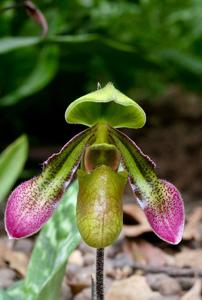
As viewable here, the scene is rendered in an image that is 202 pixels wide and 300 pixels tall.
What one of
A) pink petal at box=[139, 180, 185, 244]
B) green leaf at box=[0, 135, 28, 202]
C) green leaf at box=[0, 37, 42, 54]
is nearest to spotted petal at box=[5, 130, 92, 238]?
pink petal at box=[139, 180, 185, 244]

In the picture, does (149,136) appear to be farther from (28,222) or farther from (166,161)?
(28,222)

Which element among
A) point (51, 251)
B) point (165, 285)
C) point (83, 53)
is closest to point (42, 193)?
point (51, 251)

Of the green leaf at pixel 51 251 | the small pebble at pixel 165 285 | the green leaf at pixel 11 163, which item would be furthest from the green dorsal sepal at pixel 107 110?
the green leaf at pixel 11 163

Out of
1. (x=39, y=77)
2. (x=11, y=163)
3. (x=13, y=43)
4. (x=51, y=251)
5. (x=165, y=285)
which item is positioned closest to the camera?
(x=51, y=251)

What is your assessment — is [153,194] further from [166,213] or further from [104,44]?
[104,44]

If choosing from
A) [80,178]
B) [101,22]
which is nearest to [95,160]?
[80,178]

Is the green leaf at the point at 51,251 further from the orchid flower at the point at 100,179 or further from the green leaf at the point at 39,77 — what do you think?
the green leaf at the point at 39,77

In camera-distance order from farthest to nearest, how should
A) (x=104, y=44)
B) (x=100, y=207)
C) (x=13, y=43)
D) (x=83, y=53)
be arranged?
(x=83, y=53)
(x=104, y=44)
(x=13, y=43)
(x=100, y=207)

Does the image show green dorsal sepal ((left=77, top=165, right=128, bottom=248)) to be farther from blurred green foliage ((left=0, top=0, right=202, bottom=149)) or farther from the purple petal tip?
blurred green foliage ((left=0, top=0, right=202, bottom=149))
